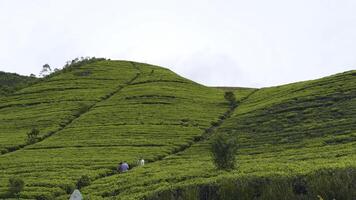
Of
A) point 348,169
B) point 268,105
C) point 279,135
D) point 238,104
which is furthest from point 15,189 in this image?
point 238,104

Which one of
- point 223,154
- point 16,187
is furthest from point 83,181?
point 223,154

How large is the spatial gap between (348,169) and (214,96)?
70496 millimetres

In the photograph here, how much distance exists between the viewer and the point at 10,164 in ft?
166

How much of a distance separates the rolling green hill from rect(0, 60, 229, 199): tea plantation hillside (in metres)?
0.13

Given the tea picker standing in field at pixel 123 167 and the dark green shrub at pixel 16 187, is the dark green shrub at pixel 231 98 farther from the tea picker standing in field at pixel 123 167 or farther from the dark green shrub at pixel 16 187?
the dark green shrub at pixel 16 187

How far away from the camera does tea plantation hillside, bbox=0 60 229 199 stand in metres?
46.8

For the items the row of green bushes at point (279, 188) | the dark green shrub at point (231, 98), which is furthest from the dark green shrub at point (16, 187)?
the dark green shrub at point (231, 98)

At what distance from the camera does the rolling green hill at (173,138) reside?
93.4ft

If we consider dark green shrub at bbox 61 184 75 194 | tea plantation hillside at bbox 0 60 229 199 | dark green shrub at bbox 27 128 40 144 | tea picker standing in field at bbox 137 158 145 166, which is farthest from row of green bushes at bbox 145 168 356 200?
dark green shrub at bbox 27 128 40 144

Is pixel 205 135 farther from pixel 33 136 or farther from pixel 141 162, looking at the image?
pixel 33 136

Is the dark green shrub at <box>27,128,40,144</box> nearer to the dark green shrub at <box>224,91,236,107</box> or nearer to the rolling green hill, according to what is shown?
the rolling green hill

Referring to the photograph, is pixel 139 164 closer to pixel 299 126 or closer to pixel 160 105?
pixel 299 126

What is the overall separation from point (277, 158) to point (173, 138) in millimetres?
21938

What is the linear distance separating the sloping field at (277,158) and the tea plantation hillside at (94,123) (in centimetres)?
308
